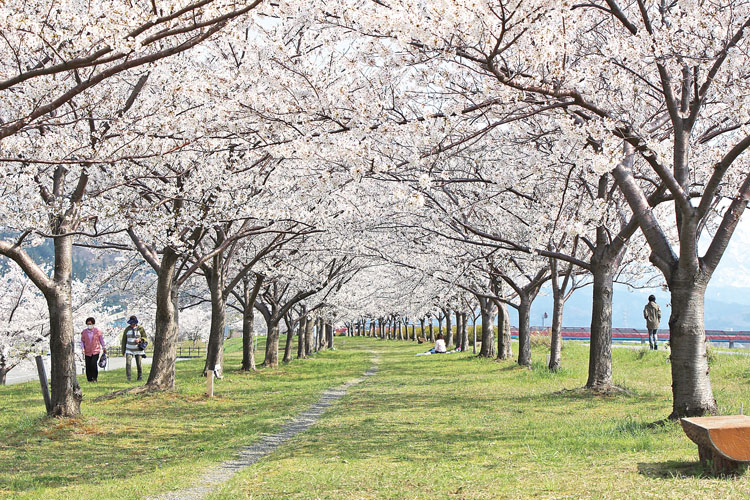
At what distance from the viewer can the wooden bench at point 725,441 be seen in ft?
18.0

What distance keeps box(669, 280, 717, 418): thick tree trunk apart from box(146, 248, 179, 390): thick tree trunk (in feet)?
35.7

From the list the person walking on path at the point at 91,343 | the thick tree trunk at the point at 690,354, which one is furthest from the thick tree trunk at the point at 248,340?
the thick tree trunk at the point at 690,354

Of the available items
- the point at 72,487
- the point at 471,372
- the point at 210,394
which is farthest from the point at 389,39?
the point at 471,372

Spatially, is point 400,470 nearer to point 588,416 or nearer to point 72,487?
point 72,487

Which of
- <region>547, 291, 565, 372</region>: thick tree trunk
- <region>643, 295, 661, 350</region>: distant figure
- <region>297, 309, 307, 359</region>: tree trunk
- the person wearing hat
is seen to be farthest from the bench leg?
<region>297, 309, 307, 359</region>: tree trunk

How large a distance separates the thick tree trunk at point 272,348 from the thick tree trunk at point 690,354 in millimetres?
19123

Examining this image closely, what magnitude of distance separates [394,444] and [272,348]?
18109mm

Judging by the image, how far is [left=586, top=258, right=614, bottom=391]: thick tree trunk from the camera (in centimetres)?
1331

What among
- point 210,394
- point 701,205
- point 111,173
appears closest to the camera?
point 701,205

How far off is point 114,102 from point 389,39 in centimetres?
561

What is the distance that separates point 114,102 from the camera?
1079 cm

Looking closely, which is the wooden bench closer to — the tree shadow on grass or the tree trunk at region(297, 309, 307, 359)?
the tree shadow on grass

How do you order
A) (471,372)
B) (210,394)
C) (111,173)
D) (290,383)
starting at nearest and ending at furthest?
(111,173) → (210,394) → (290,383) → (471,372)

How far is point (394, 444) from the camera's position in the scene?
29.3 ft
